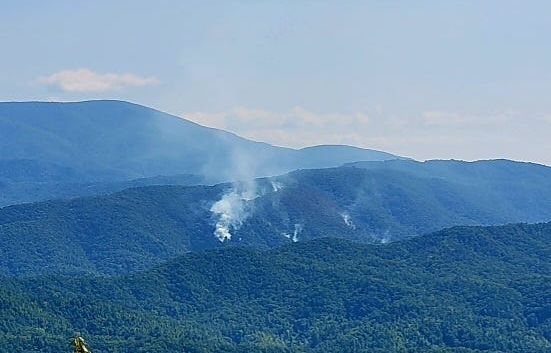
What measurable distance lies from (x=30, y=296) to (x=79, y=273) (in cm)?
5376

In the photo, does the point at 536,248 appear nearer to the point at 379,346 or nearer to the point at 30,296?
the point at 379,346

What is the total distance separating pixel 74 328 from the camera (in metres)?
114

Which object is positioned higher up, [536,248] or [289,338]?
[536,248]

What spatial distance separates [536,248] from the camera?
16025 centimetres

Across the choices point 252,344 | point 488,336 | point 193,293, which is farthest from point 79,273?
point 488,336

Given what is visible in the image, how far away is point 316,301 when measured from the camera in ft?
449

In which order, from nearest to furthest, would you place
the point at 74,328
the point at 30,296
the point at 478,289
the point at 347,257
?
1. the point at 74,328
2. the point at 30,296
3. the point at 478,289
4. the point at 347,257

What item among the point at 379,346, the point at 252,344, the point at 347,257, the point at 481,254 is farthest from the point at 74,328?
the point at 481,254

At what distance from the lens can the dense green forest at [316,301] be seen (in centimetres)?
Answer: 11262

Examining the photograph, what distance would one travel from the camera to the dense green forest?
370ft

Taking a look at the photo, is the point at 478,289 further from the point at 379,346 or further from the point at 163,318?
the point at 163,318

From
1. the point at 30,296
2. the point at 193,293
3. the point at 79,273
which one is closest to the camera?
the point at 30,296

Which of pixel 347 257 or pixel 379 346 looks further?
pixel 347 257

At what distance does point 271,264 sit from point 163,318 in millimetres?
28034
